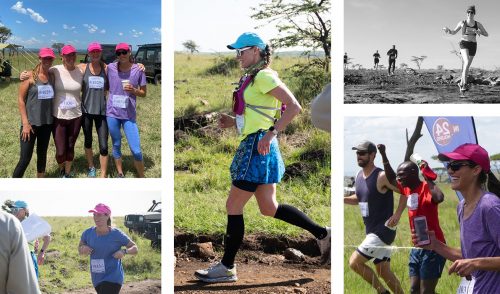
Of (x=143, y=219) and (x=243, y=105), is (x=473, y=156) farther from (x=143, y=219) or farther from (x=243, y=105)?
(x=143, y=219)

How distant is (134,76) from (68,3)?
62 centimetres

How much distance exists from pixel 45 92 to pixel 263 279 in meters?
1.76

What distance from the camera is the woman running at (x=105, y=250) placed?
5234 mm

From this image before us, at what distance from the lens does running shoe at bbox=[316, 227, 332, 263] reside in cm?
520

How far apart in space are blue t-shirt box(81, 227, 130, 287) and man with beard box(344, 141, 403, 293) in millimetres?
1424

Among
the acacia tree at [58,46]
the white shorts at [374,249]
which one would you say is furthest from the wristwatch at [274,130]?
the acacia tree at [58,46]

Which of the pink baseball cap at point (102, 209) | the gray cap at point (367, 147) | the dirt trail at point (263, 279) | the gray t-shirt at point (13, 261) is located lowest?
the dirt trail at point (263, 279)

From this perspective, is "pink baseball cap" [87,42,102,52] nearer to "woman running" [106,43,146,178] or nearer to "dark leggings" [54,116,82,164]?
"woman running" [106,43,146,178]

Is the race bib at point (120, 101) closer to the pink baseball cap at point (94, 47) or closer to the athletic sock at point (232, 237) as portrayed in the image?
the pink baseball cap at point (94, 47)

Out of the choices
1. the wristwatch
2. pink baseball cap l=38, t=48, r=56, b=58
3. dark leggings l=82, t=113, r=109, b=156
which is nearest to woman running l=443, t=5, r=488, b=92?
the wristwatch

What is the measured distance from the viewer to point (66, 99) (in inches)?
207

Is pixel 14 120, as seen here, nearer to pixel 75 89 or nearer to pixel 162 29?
pixel 75 89

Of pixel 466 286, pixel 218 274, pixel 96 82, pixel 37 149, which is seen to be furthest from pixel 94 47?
pixel 466 286

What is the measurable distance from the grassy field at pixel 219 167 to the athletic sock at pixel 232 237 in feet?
1.23
